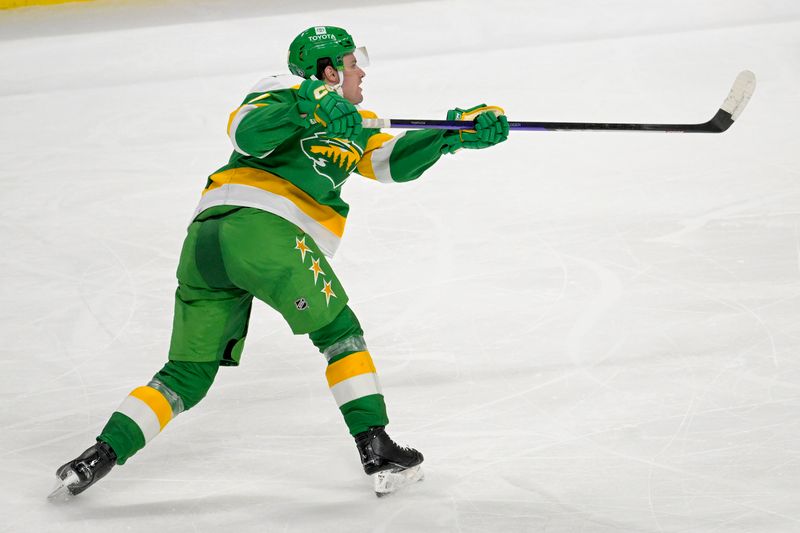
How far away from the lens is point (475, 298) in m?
3.55

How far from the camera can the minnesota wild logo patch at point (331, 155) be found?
2574mm

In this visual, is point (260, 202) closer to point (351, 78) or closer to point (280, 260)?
point (280, 260)

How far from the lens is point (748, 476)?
98.9 inches

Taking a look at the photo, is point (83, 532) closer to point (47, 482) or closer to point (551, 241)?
point (47, 482)

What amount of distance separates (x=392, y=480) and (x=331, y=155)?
0.73 meters

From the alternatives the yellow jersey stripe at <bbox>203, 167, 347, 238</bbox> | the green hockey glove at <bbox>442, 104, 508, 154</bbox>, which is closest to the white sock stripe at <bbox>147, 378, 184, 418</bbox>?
the yellow jersey stripe at <bbox>203, 167, 347, 238</bbox>

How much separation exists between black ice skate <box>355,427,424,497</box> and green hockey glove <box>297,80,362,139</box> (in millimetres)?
641

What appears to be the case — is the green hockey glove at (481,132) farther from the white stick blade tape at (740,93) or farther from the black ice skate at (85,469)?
the black ice skate at (85,469)

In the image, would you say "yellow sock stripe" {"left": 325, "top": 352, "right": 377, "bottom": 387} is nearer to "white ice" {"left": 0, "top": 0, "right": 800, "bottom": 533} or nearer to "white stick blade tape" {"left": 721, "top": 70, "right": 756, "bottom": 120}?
"white ice" {"left": 0, "top": 0, "right": 800, "bottom": 533}

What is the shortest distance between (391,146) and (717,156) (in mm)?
2251

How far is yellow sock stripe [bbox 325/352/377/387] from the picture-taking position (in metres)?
2.51

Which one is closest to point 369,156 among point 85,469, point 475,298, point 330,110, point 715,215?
point 330,110

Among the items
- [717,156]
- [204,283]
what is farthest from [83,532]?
[717,156]

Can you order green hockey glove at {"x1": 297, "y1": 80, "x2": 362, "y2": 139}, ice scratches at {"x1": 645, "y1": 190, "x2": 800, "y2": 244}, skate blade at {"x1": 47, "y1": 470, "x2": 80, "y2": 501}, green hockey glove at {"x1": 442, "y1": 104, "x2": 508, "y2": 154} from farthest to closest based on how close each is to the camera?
ice scratches at {"x1": 645, "y1": 190, "x2": 800, "y2": 244} < green hockey glove at {"x1": 442, "y1": 104, "x2": 508, "y2": 154} < skate blade at {"x1": 47, "y1": 470, "x2": 80, "y2": 501} < green hockey glove at {"x1": 297, "y1": 80, "x2": 362, "y2": 139}
